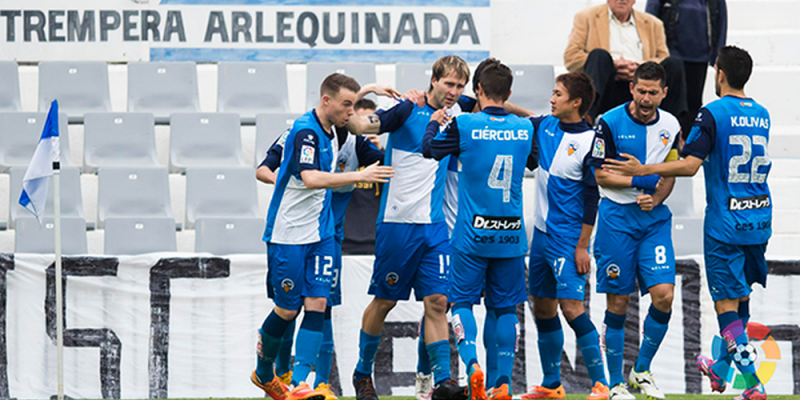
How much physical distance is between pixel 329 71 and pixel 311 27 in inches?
36.0

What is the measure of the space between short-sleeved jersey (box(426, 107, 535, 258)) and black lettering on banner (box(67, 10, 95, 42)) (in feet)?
22.0

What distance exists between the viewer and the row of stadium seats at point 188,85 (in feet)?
36.0

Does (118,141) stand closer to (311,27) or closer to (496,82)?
(311,27)

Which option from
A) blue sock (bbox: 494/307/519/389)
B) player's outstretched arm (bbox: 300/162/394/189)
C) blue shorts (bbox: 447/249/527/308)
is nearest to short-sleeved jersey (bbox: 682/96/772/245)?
blue shorts (bbox: 447/249/527/308)

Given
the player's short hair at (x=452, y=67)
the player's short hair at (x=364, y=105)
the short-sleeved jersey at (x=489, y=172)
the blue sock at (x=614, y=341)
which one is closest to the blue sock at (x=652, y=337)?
the blue sock at (x=614, y=341)

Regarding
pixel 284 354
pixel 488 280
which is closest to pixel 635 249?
pixel 488 280

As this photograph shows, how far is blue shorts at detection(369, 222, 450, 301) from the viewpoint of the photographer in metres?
6.49

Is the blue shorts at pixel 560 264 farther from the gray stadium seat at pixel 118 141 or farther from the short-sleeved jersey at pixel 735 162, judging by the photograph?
the gray stadium seat at pixel 118 141

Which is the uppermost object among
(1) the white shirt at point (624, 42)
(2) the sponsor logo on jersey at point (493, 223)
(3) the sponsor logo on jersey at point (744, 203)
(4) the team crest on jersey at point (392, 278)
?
(1) the white shirt at point (624, 42)

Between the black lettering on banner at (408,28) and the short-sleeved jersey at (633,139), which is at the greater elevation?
the black lettering on banner at (408,28)

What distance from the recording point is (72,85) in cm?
1102

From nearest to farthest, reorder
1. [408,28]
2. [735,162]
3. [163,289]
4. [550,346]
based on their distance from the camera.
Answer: [735,162]
[550,346]
[163,289]
[408,28]

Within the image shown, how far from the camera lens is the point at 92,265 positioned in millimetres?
8391

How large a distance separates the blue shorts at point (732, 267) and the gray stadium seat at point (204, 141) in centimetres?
543
